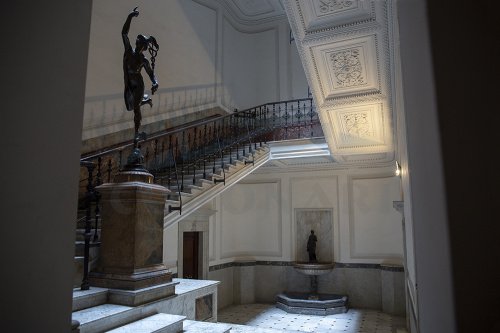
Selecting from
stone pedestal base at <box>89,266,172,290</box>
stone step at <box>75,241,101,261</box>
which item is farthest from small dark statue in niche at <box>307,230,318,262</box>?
stone step at <box>75,241,101,261</box>

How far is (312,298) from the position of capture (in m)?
8.78

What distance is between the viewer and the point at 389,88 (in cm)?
523

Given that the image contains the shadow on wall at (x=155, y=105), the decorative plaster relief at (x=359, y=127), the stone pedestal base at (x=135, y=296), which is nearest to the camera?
the stone pedestal base at (x=135, y=296)

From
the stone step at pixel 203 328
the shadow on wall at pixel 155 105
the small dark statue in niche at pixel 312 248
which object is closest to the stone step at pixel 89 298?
the stone step at pixel 203 328

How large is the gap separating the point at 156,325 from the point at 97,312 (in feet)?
1.55

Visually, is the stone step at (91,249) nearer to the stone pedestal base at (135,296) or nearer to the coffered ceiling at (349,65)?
the stone pedestal base at (135,296)

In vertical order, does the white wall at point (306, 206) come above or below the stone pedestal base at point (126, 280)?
above

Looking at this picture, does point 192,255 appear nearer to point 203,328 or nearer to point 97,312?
point 203,328

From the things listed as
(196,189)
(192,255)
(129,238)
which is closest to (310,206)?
(192,255)

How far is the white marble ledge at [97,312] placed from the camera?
2.83m

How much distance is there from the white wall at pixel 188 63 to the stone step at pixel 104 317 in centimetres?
366

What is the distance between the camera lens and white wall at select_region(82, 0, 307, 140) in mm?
6625

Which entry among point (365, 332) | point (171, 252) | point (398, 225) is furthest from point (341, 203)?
point (171, 252)

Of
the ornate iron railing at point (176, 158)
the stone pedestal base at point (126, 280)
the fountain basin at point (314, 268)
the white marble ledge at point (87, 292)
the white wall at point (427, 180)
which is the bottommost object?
the fountain basin at point (314, 268)
